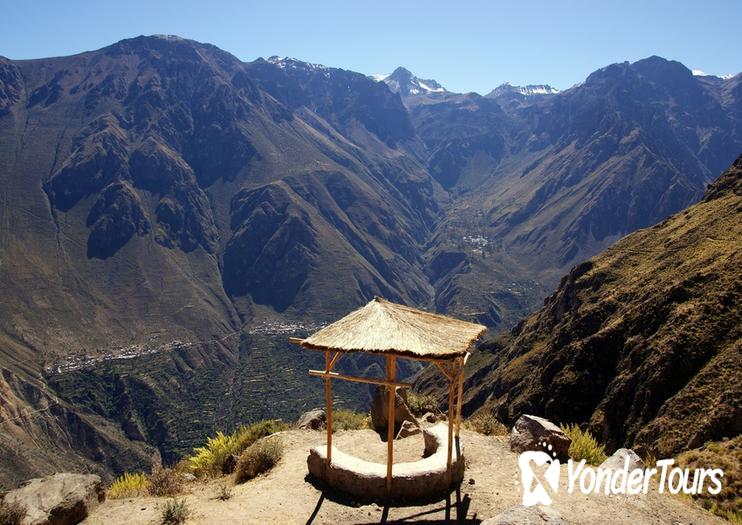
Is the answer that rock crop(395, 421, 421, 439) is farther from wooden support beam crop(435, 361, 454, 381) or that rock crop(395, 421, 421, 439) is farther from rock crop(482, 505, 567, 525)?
rock crop(482, 505, 567, 525)

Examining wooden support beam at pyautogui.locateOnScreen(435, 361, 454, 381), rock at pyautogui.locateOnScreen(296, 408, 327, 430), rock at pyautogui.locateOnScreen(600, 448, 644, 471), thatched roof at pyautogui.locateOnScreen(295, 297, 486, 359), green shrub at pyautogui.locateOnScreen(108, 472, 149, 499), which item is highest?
thatched roof at pyautogui.locateOnScreen(295, 297, 486, 359)

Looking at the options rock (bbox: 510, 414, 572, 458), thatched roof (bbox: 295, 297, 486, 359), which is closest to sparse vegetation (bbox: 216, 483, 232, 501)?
thatched roof (bbox: 295, 297, 486, 359)

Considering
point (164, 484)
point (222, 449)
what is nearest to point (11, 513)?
point (164, 484)

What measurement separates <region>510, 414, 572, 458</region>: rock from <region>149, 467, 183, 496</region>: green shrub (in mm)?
11731

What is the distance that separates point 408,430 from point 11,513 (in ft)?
45.7

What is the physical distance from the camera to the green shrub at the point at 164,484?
18.2 metres

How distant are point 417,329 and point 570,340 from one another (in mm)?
40268

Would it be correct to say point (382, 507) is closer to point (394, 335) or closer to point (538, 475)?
point (394, 335)

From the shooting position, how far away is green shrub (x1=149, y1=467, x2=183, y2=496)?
18234mm

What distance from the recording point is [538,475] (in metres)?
17.7

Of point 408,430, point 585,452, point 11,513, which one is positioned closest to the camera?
point 11,513

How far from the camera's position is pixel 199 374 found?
16062 centimetres

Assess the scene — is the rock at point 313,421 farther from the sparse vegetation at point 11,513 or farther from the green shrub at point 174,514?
the sparse vegetation at point 11,513

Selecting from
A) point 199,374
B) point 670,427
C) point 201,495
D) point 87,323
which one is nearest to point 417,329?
point 201,495
